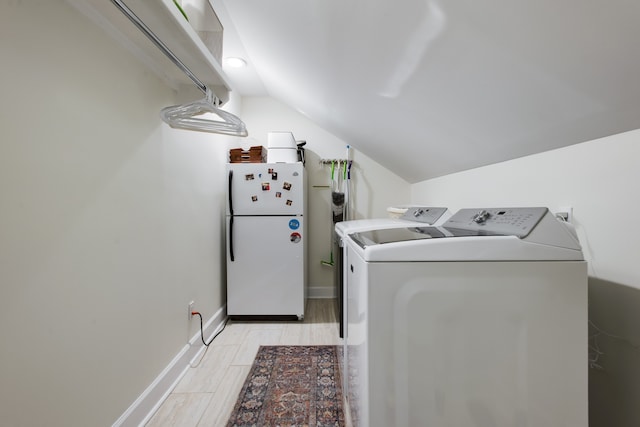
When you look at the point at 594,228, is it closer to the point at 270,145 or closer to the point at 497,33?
the point at 497,33

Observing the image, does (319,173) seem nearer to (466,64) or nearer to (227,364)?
(227,364)

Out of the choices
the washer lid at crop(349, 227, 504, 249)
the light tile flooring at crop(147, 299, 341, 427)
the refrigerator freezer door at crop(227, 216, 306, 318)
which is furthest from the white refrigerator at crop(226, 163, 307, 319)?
the washer lid at crop(349, 227, 504, 249)

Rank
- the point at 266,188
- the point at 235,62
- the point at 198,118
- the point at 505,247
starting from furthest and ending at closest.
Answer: the point at 266,188
the point at 235,62
the point at 198,118
the point at 505,247

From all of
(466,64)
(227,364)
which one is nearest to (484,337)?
(466,64)

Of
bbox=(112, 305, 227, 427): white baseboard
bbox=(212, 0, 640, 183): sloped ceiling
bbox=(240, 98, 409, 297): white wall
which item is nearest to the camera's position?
bbox=(212, 0, 640, 183): sloped ceiling

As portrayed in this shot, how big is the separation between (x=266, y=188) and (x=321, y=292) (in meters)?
1.48

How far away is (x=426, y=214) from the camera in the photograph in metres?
1.64

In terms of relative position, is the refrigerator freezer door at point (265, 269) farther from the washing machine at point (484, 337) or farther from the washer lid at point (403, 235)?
the washing machine at point (484, 337)

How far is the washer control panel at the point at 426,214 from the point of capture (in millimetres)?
1497

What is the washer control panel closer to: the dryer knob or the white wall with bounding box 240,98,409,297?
the dryer knob

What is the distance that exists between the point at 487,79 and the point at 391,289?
33.7 inches

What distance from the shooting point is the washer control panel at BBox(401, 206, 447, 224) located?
150cm

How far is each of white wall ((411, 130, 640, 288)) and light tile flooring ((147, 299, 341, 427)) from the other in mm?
1484

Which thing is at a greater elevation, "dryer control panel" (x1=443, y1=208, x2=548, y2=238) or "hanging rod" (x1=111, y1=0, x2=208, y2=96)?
"hanging rod" (x1=111, y1=0, x2=208, y2=96)
